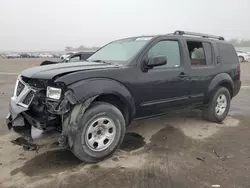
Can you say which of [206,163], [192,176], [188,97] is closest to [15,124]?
[192,176]

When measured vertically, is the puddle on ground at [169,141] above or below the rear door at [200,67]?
below

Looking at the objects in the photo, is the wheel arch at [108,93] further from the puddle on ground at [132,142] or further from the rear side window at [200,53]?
the rear side window at [200,53]

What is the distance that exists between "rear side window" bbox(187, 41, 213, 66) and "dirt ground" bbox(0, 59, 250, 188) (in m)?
1.41

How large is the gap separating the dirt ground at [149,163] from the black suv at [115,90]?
0.31 m

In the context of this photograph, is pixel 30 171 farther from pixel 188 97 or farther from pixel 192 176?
pixel 188 97

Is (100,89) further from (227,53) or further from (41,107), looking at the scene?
(227,53)

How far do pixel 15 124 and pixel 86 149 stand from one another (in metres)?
1.03

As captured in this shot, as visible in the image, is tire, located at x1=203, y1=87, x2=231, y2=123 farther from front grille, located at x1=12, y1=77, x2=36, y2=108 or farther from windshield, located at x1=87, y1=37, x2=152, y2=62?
front grille, located at x1=12, y1=77, x2=36, y2=108

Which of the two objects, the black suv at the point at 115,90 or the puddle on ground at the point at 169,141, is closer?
the black suv at the point at 115,90

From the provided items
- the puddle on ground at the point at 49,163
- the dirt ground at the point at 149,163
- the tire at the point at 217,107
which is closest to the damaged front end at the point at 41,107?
the dirt ground at the point at 149,163

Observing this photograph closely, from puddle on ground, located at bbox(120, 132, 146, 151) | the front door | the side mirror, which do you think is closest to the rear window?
the front door

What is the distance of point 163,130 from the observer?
4.89 meters

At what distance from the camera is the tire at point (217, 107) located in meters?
5.16

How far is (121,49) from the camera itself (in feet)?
14.5
